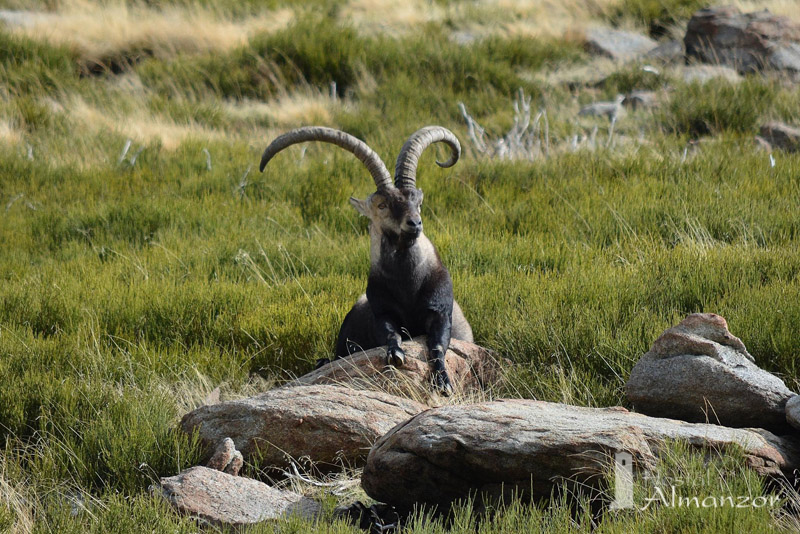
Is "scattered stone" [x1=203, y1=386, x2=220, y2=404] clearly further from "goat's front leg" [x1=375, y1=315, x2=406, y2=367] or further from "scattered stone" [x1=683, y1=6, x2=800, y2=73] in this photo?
"scattered stone" [x1=683, y1=6, x2=800, y2=73]

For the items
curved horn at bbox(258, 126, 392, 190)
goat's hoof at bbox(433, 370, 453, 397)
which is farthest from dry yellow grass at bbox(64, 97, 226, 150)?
goat's hoof at bbox(433, 370, 453, 397)

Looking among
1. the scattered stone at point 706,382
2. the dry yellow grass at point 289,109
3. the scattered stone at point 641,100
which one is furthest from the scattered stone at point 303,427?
the scattered stone at point 641,100

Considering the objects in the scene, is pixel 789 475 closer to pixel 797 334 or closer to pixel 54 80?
pixel 797 334

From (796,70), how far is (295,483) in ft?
33.2

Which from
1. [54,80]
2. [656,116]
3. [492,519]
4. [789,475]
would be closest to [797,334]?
[789,475]

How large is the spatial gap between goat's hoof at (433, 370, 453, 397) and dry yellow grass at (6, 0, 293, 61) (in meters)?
10.9

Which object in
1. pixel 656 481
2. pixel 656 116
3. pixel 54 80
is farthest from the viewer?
pixel 54 80

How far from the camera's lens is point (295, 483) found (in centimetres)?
441

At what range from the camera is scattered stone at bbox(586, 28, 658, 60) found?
14656mm

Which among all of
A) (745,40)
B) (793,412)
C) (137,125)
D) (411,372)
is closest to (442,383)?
(411,372)

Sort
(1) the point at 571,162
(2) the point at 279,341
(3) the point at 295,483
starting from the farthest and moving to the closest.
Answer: (1) the point at 571,162 → (2) the point at 279,341 → (3) the point at 295,483

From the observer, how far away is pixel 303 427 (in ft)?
14.7

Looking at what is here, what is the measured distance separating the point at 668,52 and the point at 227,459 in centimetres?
1132

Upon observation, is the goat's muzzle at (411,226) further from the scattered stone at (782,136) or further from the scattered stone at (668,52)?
the scattered stone at (668,52)
